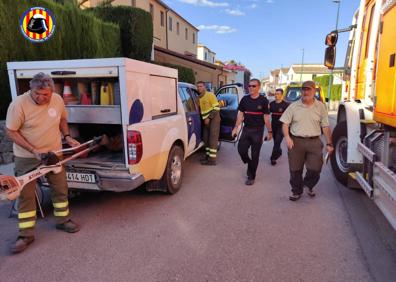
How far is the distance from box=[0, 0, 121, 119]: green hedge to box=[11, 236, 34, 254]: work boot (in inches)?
183

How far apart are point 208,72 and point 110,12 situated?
16.5 metres

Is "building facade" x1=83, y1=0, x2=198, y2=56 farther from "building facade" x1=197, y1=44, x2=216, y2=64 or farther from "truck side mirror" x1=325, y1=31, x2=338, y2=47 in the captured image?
"truck side mirror" x1=325, y1=31, x2=338, y2=47

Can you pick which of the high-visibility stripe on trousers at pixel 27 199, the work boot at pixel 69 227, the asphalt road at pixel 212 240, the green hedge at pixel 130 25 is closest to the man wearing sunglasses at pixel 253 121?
the asphalt road at pixel 212 240

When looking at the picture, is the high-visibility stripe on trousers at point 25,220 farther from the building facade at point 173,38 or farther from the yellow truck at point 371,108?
the building facade at point 173,38

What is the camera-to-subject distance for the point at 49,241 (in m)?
3.43

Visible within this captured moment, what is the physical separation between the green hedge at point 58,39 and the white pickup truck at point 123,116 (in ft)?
10.7

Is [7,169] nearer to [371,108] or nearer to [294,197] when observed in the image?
[294,197]

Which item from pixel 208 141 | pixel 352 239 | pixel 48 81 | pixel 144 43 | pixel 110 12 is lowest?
pixel 352 239

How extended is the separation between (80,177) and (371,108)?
4021 millimetres

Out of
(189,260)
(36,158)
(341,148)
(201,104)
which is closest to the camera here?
(189,260)

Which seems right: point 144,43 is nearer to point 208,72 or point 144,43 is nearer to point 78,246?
point 78,246

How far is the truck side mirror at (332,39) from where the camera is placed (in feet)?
17.5

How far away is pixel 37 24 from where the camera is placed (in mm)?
7328

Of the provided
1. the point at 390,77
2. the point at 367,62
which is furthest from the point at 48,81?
the point at 367,62
